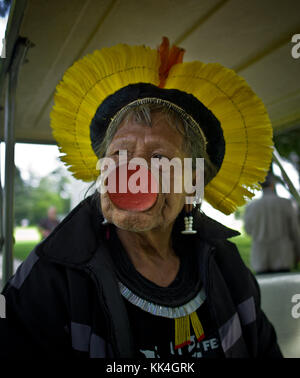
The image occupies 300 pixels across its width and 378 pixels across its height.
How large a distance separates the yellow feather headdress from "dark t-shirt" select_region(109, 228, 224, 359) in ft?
1.37

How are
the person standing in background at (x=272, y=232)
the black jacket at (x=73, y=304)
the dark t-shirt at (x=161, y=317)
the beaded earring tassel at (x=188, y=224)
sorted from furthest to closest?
the person standing in background at (x=272, y=232)
the beaded earring tassel at (x=188, y=224)
the dark t-shirt at (x=161, y=317)
the black jacket at (x=73, y=304)

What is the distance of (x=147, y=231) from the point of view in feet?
4.29

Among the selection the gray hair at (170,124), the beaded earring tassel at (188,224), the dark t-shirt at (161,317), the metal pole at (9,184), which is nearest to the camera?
the dark t-shirt at (161,317)

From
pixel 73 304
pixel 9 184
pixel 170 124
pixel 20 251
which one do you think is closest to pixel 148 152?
pixel 170 124

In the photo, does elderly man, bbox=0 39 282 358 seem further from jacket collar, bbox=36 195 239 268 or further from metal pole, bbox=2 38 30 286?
metal pole, bbox=2 38 30 286

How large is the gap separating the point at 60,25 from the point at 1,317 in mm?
1036

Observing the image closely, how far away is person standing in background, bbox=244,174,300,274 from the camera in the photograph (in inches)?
129

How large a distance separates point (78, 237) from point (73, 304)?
0.76ft

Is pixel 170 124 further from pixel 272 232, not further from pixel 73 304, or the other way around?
pixel 272 232

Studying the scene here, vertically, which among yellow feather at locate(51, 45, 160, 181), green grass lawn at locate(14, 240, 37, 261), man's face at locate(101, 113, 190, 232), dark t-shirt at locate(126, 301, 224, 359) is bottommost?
dark t-shirt at locate(126, 301, 224, 359)

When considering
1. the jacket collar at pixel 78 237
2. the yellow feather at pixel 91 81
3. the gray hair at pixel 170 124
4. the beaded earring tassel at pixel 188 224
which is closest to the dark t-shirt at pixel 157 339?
the jacket collar at pixel 78 237

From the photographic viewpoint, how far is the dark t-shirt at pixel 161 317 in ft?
3.64

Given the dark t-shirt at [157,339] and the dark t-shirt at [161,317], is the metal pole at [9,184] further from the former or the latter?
the dark t-shirt at [157,339]

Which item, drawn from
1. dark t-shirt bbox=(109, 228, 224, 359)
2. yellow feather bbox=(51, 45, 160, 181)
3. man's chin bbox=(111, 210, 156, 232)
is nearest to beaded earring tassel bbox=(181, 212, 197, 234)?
dark t-shirt bbox=(109, 228, 224, 359)
